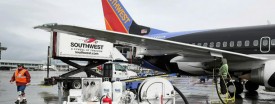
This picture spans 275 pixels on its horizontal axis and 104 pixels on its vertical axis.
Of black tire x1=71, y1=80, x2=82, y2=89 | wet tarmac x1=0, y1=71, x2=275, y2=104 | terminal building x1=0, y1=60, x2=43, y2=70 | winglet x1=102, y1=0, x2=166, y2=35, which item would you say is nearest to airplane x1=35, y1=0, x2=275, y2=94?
wet tarmac x1=0, y1=71, x2=275, y2=104

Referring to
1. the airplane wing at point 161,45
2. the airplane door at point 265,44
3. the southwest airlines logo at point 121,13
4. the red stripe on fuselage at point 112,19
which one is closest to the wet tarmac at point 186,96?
the airplane wing at point 161,45

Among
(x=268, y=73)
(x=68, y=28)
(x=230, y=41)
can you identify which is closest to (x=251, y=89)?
(x=230, y=41)

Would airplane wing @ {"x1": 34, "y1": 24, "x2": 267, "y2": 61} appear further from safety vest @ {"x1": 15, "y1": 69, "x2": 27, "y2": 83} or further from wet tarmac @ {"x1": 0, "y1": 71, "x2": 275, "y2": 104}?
safety vest @ {"x1": 15, "y1": 69, "x2": 27, "y2": 83}

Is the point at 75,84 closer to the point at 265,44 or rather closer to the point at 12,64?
the point at 265,44

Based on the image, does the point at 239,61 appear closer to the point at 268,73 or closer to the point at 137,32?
the point at 268,73

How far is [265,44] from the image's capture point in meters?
12.2

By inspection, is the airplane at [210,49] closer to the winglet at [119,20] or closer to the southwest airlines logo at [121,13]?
the winglet at [119,20]

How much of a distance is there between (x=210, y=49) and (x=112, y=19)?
8.87 metres

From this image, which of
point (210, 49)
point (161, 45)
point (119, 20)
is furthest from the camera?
point (119, 20)

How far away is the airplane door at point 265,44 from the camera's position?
1212 cm

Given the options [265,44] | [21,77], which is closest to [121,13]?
[21,77]

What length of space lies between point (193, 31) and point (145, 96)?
10.0m

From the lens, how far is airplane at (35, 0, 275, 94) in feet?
35.0

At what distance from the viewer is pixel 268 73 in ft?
36.2
